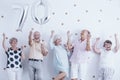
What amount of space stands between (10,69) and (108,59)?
2.66 feet

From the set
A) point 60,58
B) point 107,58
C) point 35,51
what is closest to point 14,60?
point 35,51

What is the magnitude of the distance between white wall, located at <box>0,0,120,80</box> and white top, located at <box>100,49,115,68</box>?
0.08 meters

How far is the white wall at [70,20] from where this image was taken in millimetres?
2766

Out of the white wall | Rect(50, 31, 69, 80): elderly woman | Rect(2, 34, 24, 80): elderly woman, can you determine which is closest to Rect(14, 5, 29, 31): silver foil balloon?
the white wall

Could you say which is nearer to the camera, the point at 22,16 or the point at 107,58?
the point at 107,58

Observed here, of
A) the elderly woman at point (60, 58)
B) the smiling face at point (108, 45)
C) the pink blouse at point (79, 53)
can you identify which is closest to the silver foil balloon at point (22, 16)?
the elderly woman at point (60, 58)

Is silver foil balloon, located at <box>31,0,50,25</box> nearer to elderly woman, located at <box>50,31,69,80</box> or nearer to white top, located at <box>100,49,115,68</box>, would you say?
elderly woman, located at <box>50,31,69,80</box>

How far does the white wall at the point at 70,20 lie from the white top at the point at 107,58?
0.08 metres

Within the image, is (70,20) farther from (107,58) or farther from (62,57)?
(107,58)

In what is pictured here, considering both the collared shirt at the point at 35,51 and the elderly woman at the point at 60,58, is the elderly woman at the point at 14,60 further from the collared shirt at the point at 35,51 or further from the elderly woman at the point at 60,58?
the elderly woman at the point at 60,58

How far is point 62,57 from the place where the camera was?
105 inches

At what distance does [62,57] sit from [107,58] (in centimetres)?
37

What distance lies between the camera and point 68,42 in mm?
2721

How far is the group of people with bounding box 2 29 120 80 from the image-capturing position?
266cm
